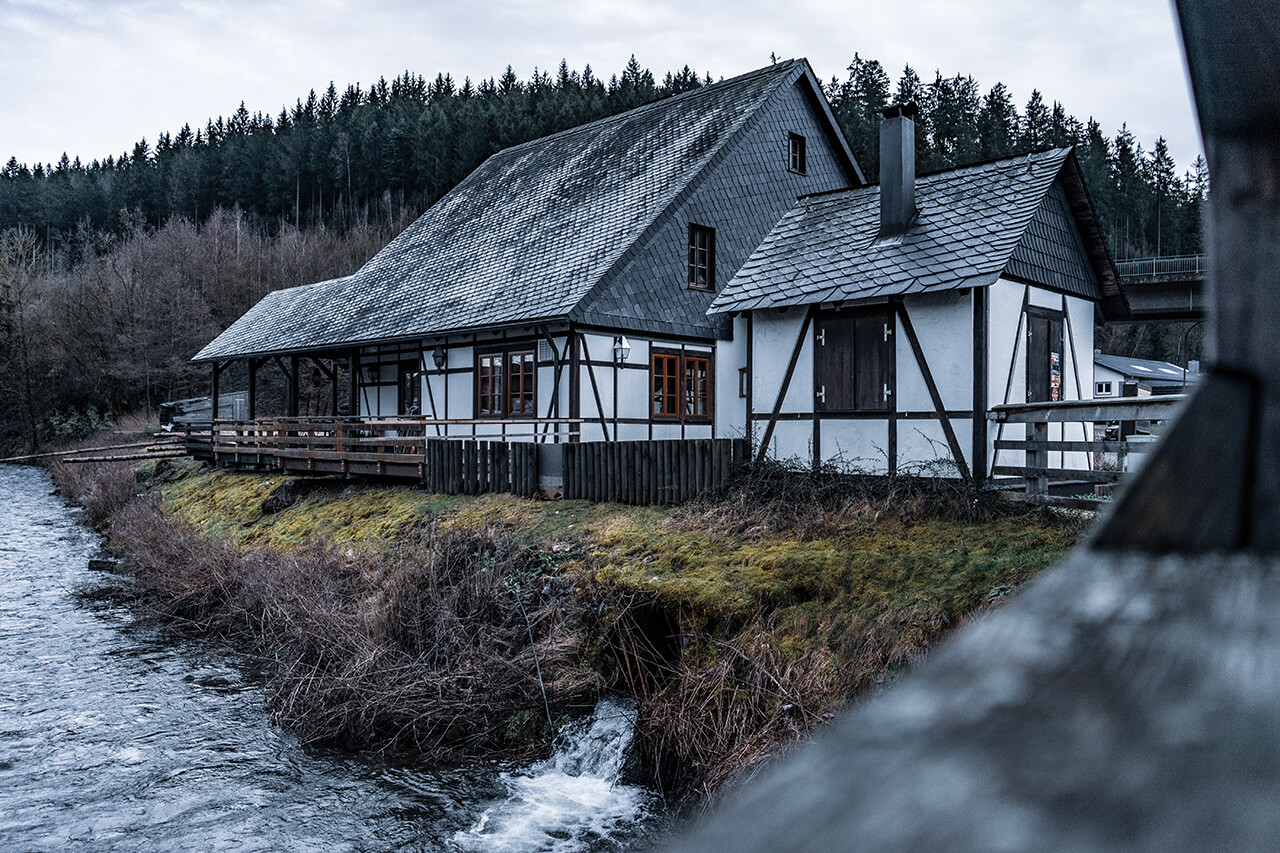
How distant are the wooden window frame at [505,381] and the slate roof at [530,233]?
2.75ft

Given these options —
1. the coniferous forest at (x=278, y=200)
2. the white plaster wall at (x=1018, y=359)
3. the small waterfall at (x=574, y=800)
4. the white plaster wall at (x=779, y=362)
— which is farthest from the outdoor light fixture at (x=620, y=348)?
the coniferous forest at (x=278, y=200)

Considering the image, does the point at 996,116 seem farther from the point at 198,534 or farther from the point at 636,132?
the point at 198,534

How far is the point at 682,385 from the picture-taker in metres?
19.6

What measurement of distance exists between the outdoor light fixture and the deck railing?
7.88 meters

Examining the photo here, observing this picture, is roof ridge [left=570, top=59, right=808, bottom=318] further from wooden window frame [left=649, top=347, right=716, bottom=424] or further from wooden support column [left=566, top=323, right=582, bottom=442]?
wooden window frame [left=649, top=347, right=716, bottom=424]

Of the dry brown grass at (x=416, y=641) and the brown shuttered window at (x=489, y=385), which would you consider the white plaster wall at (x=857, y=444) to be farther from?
the brown shuttered window at (x=489, y=385)

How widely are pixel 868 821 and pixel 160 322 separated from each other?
160 ft

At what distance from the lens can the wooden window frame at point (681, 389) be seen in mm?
19125

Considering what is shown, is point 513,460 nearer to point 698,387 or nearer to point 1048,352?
point 698,387

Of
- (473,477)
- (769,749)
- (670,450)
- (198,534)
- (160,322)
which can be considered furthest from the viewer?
(160,322)

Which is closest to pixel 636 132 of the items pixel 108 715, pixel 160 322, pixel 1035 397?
pixel 1035 397

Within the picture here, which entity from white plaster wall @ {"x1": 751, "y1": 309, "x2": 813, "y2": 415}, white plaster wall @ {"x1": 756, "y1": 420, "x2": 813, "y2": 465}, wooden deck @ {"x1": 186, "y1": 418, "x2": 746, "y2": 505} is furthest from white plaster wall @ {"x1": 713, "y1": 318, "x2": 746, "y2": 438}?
white plaster wall @ {"x1": 756, "y1": 420, "x2": 813, "y2": 465}

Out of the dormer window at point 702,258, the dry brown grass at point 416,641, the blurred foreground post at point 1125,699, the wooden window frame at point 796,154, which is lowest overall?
the dry brown grass at point 416,641

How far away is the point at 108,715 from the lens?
8992 millimetres
